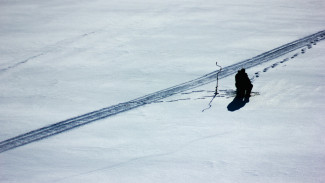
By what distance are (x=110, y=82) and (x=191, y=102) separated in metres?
2.42

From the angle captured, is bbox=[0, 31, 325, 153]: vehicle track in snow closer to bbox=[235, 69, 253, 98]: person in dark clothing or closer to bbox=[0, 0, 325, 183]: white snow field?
bbox=[0, 0, 325, 183]: white snow field

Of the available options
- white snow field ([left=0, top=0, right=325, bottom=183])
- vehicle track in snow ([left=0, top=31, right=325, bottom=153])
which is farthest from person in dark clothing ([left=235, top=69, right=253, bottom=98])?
vehicle track in snow ([left=0, top=31, right=325, bottom=153])

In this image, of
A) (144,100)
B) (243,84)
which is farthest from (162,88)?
(243,84)

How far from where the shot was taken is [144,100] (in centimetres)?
868

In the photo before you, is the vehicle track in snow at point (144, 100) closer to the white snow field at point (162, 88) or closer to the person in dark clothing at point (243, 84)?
the white snow field at point (162, 88)

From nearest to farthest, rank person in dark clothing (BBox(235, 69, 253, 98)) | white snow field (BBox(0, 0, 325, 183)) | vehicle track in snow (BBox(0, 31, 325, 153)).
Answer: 1. white snow field (BBox(0, 0, 325, 183))
2. vehicle track in snow (BBox(0, 31, 325, 153))
3. person in dark clothing (BBox(235, 69, 253, 98))

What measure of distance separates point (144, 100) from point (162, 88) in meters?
0.74

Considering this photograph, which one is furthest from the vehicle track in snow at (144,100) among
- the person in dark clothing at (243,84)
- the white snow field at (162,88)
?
the person in dark clothing at (243,84)

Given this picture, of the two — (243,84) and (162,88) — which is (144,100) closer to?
(162,88)

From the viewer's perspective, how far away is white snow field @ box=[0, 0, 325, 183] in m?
6.31

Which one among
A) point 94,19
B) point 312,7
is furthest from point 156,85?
point 312,7

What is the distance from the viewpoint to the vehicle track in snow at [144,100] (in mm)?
7414

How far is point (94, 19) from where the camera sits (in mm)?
14211

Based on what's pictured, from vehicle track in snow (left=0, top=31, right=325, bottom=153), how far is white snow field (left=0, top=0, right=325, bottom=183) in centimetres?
16
